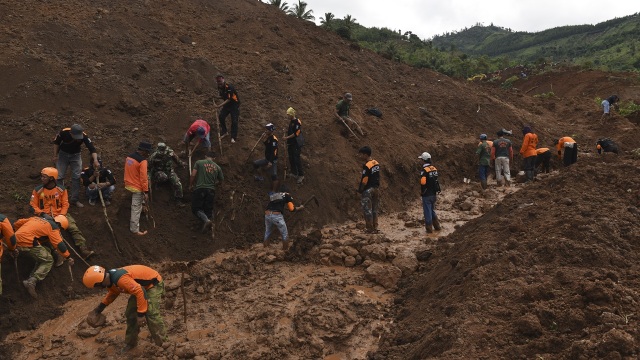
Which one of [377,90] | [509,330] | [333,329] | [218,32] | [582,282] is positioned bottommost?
[333,329]

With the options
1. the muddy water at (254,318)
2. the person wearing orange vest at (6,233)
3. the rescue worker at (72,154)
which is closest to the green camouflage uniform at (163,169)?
the rescue worker at (72,154)

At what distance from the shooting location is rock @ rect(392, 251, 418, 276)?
8.12 metres

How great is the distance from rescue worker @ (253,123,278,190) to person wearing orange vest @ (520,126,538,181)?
696cm

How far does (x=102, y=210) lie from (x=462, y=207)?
8.07 m

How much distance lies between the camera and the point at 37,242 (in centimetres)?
703

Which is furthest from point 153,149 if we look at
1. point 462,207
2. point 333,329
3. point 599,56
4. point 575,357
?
point 599,56

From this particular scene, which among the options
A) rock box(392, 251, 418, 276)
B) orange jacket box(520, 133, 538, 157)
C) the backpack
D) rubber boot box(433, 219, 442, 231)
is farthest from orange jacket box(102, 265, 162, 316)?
orange jacket box(520, 133, 538, 157)

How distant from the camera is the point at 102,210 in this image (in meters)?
8.54

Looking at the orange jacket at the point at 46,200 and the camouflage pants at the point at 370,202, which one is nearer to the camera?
the orange jacket at the point at 46,200

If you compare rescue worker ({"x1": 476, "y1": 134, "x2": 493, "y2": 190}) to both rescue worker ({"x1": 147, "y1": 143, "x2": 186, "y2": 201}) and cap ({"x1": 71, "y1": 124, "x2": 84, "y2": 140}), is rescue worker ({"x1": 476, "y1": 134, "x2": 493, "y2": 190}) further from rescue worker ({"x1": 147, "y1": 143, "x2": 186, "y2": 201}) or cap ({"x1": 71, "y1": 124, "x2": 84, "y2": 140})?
cap ({"x1": 71, "y1": 124, "x2": 84, "y2": 140})

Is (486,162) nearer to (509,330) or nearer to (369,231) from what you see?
(369,231)

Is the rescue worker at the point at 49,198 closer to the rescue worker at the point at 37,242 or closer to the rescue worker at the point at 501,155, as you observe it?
the rescue worker at the point at 37,242

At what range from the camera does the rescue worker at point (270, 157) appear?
399 inches

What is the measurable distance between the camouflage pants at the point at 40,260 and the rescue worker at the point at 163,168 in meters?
A: 2.47
